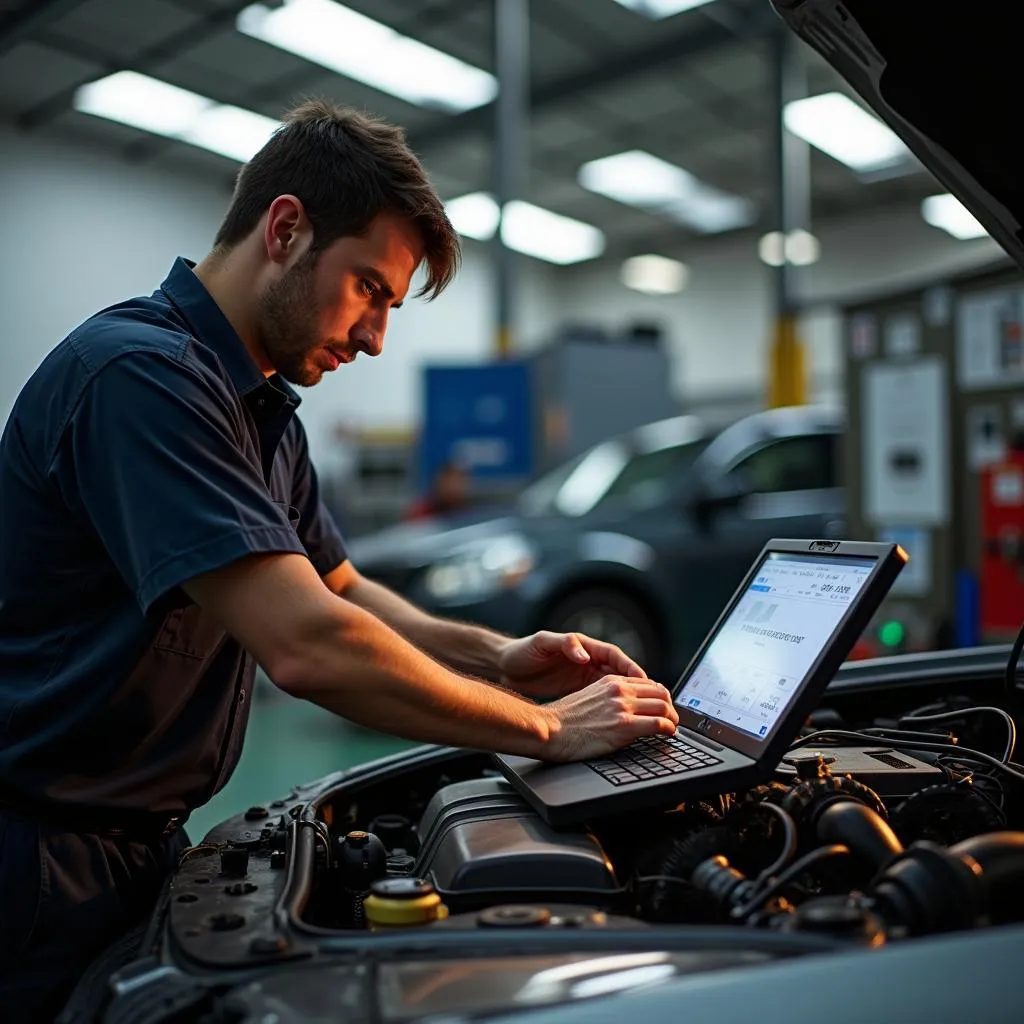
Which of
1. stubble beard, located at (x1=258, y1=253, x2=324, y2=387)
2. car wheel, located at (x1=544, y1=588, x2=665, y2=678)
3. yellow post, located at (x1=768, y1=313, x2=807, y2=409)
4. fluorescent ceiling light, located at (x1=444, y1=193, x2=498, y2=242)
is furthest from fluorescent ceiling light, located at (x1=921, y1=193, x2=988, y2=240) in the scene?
stubble beard, located at (x1=258, y1=253, x2=324, y2=387)

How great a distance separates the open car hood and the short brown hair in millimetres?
543

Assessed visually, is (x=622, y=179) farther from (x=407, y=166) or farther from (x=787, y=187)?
(x=407, y=166)

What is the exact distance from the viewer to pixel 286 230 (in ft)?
4.90

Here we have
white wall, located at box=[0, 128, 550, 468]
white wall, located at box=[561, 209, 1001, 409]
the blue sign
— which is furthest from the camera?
white wall, located at box=[561, 209, 1001, 409]

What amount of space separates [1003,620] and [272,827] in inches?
158

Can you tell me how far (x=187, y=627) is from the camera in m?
1.39

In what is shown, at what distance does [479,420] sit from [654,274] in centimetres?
1010

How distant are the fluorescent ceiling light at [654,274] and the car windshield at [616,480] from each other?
11.4 meters

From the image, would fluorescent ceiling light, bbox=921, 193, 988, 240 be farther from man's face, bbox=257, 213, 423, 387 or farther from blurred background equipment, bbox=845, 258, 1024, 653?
man's face, bbox=257, 213, 423, 387

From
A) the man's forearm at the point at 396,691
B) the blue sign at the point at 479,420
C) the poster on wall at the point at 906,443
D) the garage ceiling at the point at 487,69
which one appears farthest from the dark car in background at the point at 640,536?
the man's forearm at the point at 396,691

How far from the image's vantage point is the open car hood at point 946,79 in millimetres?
1355

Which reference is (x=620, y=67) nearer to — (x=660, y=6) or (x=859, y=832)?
(x=660, y=6)

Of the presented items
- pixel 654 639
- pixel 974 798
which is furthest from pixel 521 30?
pixel 974 798

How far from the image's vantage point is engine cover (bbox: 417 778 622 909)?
1170 millimetres
